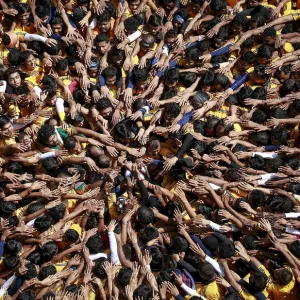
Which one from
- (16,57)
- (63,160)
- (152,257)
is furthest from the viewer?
(16,57)

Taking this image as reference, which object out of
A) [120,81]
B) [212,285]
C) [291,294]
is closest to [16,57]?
[120,81]

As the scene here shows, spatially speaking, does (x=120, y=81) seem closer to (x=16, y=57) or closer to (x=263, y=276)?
(x=16, y=57)

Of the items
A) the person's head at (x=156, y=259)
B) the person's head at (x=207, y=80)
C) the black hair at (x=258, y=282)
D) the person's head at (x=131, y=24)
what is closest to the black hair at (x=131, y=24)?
the person's head at (x=131, y=24)

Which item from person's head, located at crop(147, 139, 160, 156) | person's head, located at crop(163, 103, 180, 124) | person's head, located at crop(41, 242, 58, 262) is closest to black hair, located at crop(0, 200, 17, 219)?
person's head, located at crop(41, 242, 58, 262)

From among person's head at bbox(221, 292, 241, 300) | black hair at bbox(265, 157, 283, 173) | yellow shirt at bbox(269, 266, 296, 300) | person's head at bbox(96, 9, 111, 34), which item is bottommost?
person's head at bbox(221, 292, 241, 300)

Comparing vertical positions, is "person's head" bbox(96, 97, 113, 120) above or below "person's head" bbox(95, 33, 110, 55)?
below

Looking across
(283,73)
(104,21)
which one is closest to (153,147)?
(104,21)

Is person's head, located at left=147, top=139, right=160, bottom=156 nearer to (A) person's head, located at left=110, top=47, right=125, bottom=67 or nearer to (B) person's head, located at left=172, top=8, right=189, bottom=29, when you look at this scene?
(A) person's head, located at left=110, top=47, right=125, bottom=67
